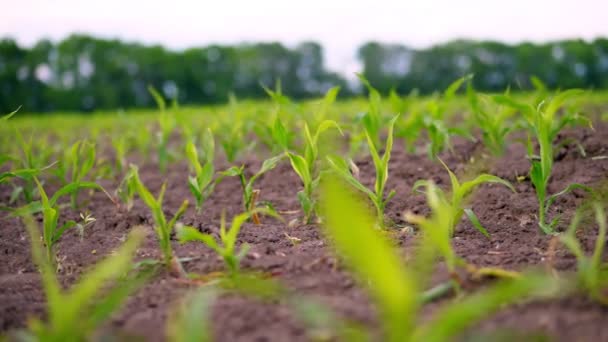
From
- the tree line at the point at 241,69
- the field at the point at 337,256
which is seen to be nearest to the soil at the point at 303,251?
the field at the point at 337,256

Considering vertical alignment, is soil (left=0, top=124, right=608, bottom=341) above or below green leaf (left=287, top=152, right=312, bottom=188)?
below

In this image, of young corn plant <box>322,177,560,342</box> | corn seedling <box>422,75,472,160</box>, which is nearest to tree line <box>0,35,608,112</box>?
corn seedling <box>422,75,472,160</box>

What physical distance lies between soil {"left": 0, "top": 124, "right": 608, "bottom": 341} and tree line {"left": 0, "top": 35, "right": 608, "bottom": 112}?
2900 centimetres

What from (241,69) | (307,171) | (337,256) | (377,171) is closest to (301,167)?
(307,171)

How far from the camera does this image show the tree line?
1275 inches

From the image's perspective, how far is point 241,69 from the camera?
3956 cm

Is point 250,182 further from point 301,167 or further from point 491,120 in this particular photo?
point 491,120

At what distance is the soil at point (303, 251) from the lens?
1018 mm

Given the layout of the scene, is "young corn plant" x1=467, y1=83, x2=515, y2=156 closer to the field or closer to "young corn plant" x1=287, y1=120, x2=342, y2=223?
the field

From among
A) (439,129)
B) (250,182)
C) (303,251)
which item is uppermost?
(439,129)

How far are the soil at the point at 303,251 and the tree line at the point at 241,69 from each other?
29.0 metres

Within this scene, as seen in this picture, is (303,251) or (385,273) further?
(303,251)

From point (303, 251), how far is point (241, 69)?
3932cm

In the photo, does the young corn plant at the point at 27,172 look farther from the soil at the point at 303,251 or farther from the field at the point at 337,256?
the soil at the point at 303,251
